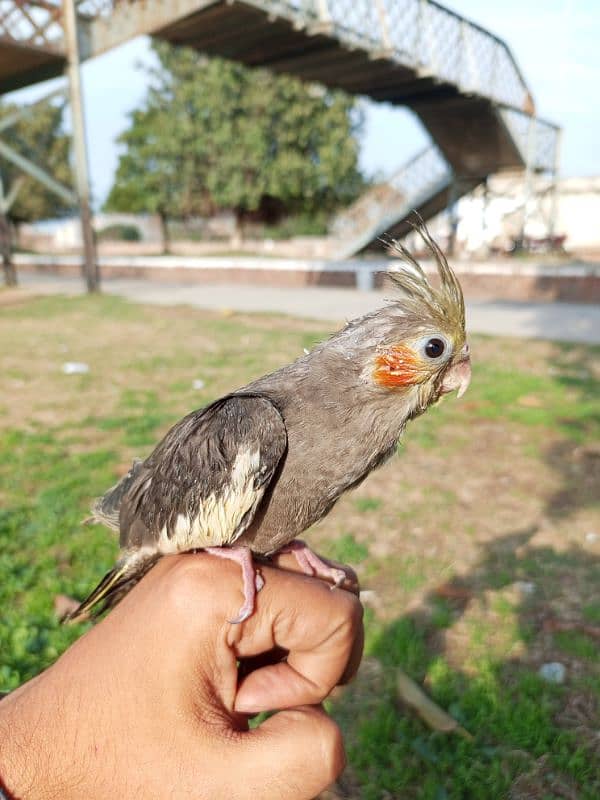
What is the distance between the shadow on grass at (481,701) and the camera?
284 centimetres

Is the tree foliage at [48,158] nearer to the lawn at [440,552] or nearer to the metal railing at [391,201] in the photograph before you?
the metal railing at [391,201]

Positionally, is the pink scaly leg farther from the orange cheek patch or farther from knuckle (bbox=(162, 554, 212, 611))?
the orange cheek patch

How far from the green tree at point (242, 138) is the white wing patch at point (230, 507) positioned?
3624 centimetres

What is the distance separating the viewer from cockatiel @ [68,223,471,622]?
2170mm

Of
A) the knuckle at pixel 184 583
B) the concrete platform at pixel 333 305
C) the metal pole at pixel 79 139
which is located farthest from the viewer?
the metal pole at pixel 79 139

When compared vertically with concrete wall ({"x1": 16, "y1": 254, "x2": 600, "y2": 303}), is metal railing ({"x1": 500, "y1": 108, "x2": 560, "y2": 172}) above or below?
above

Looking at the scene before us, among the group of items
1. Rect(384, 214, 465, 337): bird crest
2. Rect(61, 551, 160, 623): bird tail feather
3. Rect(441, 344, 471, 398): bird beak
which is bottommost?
Rect(61, 551, 160, 623): bird tail feather

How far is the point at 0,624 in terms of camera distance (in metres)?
3.65

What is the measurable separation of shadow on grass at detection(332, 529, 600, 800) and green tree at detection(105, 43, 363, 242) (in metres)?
35.1

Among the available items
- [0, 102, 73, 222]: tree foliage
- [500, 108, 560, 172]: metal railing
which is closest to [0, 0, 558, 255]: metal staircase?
[500, 108, 560, 172]: metal railing

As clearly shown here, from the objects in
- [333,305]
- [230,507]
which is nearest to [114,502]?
[230,507]

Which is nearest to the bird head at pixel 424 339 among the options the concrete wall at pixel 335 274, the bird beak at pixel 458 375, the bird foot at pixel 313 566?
the bird beak at pixel 458 375

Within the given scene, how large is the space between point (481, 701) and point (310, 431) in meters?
2.08

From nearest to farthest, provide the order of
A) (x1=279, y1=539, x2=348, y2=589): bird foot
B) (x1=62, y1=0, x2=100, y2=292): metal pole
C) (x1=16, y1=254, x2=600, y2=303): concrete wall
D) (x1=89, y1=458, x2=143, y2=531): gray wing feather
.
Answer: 1. (x1=279, y1=539, x2=348, y2=589): bird foot
2. (x1=89, y1=458, x2=143, y2=531): gray wing feather
3. (x1=62, y1=0, x2=100, y2=292): metal pole
4. (x1=16, y1=254, x2=600, y2=303): concrete wall
